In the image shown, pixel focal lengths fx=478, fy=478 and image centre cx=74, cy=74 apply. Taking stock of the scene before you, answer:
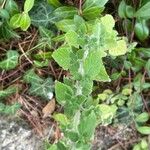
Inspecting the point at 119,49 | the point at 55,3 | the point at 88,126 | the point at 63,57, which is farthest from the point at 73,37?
the point at 55,3

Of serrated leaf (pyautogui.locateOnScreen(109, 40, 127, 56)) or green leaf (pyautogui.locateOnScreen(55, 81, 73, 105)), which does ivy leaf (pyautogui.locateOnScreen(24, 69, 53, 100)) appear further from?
green leaf (pyautogui.locateOnScreen(55, 81, 73, 105))

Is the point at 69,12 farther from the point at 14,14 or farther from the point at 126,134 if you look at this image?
the point at 126,134

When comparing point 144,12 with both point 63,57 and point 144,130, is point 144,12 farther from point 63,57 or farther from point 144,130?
point 63,57

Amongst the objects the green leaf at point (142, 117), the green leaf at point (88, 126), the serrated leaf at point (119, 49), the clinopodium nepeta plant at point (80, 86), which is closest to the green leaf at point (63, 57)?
the clinopodium nepeta plant at point (80, 86)

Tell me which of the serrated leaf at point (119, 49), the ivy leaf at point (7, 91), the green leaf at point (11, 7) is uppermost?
the green leaf at point (11, 7)

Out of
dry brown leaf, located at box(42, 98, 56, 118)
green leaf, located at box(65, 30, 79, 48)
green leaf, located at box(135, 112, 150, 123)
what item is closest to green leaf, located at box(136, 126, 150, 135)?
green leaf, located at box(135, 112, 150, 123)

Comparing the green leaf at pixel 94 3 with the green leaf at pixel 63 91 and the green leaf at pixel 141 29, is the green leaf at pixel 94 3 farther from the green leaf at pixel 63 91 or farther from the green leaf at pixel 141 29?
the green leaf at pixel 63 91

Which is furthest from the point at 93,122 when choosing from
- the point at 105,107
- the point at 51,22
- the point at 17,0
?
the point at 17,0
